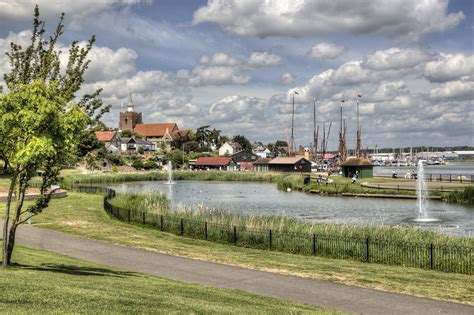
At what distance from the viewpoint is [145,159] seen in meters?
169

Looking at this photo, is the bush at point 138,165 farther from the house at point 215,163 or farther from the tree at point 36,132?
the tree at point 36,132

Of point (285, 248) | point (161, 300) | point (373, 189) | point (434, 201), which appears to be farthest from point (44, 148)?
point (373, 189)

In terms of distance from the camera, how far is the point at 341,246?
2572 cm

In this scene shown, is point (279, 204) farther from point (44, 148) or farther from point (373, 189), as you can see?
point (44, 148)

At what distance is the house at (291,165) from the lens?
448 feet

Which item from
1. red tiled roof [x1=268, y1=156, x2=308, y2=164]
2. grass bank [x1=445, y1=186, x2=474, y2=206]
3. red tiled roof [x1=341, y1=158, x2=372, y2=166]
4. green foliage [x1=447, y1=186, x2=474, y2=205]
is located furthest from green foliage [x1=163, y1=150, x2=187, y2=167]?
green foliage [x1=447, y1=186, x2=474, y2=205]

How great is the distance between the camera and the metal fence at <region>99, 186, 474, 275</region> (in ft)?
73.5

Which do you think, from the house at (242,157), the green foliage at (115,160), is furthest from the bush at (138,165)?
the house at (242,157)

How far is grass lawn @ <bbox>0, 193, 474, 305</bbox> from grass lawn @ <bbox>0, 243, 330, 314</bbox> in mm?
4609

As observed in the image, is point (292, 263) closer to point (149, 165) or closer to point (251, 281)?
point (251, 281)

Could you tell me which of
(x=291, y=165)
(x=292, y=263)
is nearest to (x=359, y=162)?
(x=291, y=165)

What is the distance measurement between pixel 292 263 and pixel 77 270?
8.86 m

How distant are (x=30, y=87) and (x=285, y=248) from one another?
16436mm

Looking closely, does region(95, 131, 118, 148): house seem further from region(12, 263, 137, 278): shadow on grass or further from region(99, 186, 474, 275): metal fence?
region(12, 263, 137, 278): shadow on grass
